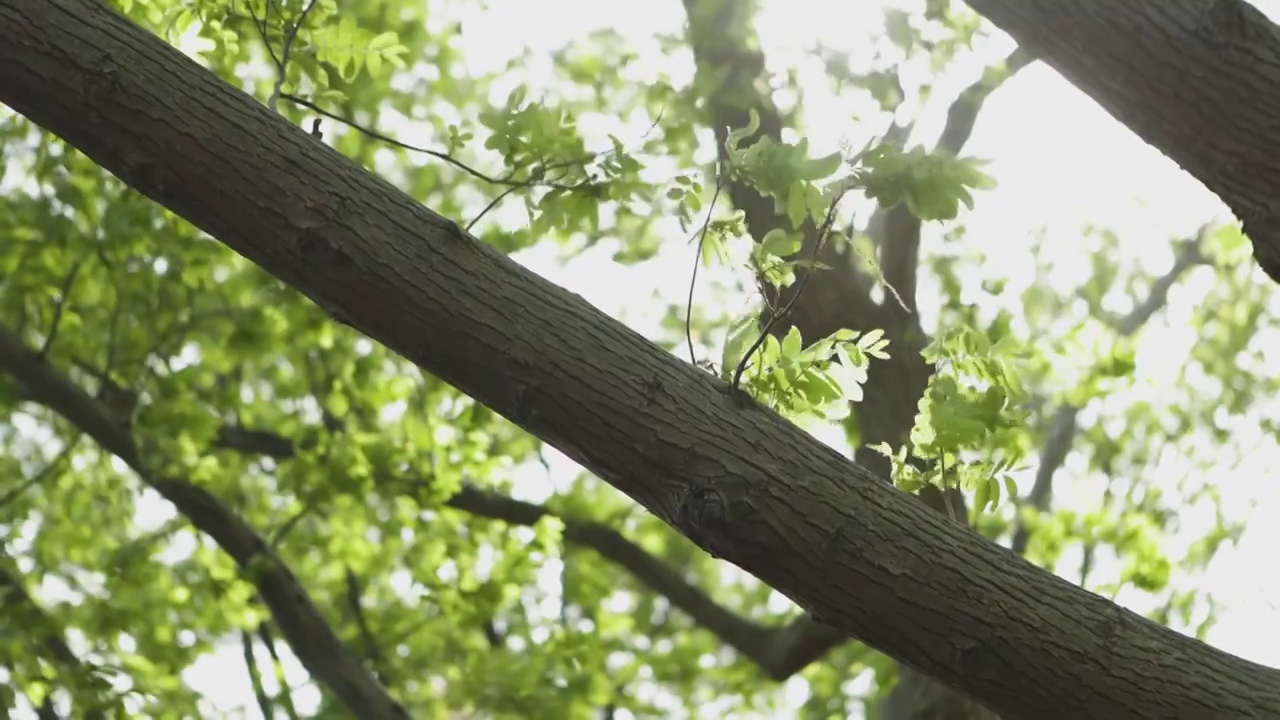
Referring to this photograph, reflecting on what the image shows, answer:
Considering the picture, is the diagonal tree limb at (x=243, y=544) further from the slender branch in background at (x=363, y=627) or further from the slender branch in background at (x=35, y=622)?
the slender branch in background at (x=363, y=627)

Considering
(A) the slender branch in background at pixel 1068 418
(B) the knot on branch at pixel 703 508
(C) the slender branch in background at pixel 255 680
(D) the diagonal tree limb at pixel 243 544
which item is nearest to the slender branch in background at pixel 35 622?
(D) the diagonal tree limb at pixel 243 544

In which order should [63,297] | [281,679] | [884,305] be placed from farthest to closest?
1. [281,679]
2. [63,297]
3. [884,305]

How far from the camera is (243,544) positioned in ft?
14.7

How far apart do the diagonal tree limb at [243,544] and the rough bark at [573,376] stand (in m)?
2.82

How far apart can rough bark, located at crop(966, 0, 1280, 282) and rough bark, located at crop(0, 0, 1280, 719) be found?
103cm

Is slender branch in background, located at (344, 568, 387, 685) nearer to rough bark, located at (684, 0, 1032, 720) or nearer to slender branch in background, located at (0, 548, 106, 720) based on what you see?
slender branch in background, located at (0, 548, 106, 720)

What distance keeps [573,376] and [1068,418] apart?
523 centimetres

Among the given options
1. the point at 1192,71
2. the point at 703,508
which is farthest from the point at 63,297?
the point at 1192,71

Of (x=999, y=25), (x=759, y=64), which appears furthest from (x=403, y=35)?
(x=999, y=25)

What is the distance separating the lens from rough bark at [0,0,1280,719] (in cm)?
180

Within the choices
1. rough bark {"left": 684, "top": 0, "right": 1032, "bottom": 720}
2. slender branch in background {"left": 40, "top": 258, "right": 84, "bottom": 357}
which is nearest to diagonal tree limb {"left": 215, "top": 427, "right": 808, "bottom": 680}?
rough bark {"left": 684, "top": 0, "right": 1032, "bottom": 720}

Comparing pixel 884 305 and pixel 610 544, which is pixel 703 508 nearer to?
pixel 884 305

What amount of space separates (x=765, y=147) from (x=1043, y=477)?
509 centimetres

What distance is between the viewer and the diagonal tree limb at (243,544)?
439cm
